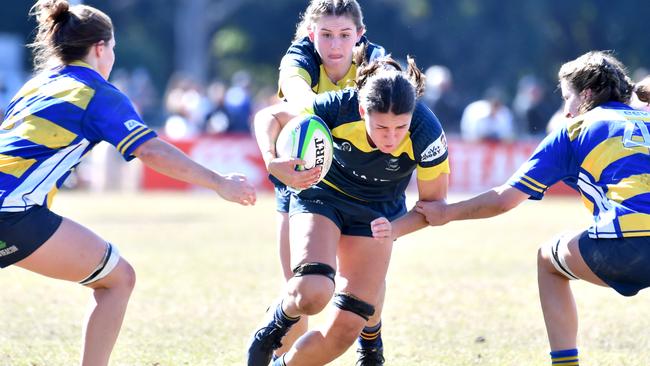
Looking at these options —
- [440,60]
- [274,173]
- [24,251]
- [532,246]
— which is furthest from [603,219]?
[440,60]

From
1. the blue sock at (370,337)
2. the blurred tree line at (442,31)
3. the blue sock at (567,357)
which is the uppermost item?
the blurred tree line at (442,31)

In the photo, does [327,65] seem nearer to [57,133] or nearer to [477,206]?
[477,206]

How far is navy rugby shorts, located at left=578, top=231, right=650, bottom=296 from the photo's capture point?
5.32 m

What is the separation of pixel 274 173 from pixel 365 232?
67 cm

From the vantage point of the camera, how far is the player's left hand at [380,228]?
5500 mm

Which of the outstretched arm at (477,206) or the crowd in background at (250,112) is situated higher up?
the crowd in background at (250,112)

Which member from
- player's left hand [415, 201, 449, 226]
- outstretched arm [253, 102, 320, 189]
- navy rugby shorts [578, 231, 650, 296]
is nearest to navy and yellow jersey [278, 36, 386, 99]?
outstretched arm [253, 102, 320, 189]

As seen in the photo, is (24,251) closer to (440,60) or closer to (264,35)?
(440,60)

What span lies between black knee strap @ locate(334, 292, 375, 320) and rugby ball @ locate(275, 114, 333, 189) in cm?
60

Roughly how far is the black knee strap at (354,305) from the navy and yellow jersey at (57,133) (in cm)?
125

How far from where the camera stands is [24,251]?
515 centimetres

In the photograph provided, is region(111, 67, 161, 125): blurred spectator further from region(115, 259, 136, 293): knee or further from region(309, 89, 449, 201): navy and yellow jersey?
region(115, 259, 136, 293): knee

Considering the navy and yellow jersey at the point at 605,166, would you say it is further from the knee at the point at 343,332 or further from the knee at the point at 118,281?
the knee at the point at 118,281

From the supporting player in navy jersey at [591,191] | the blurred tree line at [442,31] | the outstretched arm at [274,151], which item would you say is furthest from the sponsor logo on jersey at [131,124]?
the blurred tree line at [442,31]
